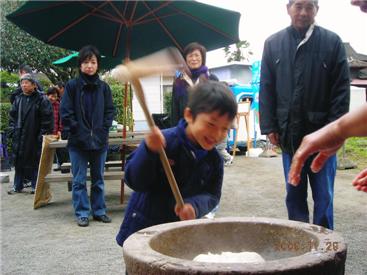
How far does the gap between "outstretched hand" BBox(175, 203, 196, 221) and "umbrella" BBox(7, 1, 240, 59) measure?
9.22 feet

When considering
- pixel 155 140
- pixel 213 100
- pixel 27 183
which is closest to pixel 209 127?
pixel 213 100

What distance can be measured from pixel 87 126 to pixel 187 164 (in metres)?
2.65

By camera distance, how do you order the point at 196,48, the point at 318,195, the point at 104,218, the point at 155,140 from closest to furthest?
the point at 155,140
the point at 318,195
the point at 196,48
the point at 104,218

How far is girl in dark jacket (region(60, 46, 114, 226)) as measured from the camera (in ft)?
15.4

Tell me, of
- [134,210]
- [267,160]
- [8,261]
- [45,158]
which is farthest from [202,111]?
[267,160]

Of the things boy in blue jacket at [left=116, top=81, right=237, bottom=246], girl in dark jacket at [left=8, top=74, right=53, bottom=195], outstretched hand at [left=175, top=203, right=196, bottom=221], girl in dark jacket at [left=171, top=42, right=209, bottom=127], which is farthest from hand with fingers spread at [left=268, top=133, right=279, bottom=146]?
girl in dark jacket at [left=8, top=74, right=53, bottom=195]

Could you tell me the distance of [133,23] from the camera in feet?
15.7

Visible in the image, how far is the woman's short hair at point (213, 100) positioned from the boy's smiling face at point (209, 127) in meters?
0.02

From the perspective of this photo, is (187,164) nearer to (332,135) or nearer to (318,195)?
(332,135)

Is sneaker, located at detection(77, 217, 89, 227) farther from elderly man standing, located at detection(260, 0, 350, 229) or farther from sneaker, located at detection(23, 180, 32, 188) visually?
sneaker, located at detection(23, 180, 32, 188)

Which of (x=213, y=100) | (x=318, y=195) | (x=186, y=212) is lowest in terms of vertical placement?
(x=318, y=195)

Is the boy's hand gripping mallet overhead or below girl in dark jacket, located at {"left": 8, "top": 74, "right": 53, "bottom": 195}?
overhead

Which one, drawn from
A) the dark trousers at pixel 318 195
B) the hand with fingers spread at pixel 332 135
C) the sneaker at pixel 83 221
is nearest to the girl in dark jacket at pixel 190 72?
the dark trousers at pixel 318 195

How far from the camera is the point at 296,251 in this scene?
2.04 metres
